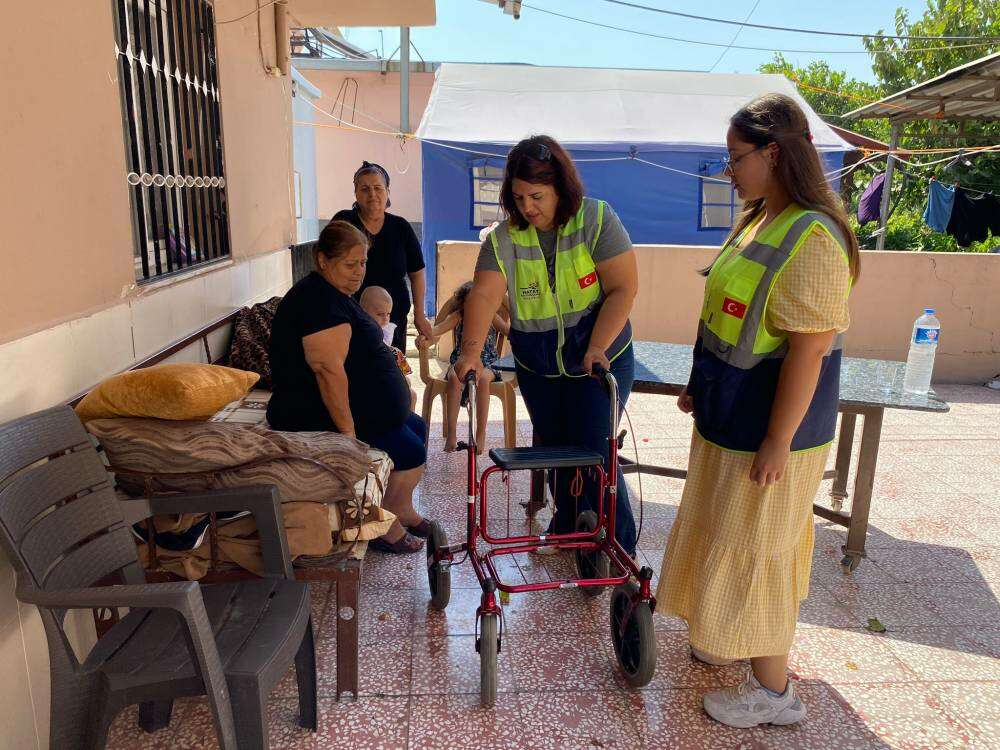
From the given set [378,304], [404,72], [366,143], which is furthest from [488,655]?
[366,143]

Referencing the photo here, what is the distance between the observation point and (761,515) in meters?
2.20

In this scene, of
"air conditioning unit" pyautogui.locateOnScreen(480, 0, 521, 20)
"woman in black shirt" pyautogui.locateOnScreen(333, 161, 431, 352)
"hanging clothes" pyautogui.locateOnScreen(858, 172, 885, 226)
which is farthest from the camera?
"hanging clothes" pyautogui.locateOnScreen(858, 172, 885, 226)

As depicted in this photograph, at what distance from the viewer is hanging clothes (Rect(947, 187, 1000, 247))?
1071 centimetres

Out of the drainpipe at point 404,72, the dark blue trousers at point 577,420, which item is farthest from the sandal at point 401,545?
the drainpipe at point 404,72

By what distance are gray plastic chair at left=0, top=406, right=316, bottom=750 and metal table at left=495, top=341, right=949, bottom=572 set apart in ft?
6.37

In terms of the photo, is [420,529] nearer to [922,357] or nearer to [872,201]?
[922,357]

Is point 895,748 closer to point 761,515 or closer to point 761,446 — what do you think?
point 761,515

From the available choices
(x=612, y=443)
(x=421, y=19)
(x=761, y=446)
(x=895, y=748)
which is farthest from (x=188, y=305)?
(x=421, y=19)

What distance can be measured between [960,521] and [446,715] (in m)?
3.13

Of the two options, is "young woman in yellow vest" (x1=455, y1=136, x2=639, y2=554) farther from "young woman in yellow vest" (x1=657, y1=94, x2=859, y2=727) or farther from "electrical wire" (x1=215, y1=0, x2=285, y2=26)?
"electrical wire" (x1=215, y1=0, x2=285, y2=26)

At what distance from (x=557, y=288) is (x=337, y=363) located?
0.87 meters

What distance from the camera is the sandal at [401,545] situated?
3.48m

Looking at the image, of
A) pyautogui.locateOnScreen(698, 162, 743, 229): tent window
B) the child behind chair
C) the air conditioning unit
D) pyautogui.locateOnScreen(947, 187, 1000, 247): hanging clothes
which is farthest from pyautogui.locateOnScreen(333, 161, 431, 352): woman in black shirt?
pyautogui.locateOnScreen(947, 187, 1000, 247): hanging clothes

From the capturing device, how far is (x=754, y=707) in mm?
2387
